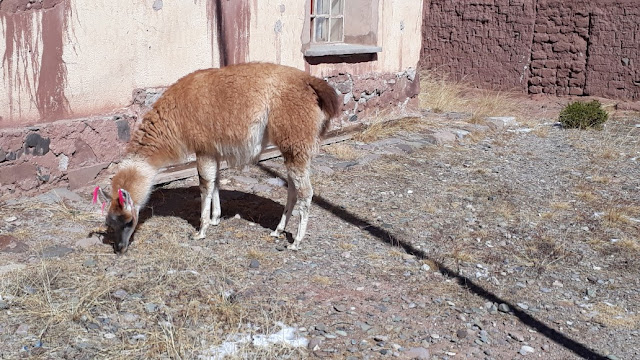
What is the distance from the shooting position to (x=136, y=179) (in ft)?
17.4

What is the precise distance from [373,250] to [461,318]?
129 cm

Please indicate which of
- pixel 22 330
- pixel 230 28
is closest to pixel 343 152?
pixel 230 28

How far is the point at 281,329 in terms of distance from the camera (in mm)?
4094

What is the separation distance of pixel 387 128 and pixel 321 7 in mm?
1969

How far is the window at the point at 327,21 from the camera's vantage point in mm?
9438

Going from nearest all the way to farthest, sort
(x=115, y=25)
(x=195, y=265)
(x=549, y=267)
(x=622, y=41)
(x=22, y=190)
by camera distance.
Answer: (x=195, y=265)
(x=549, y=267)
(x=22, y=190)
(x=115, y=25)
(x=622, y=41)

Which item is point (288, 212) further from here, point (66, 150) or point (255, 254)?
point (66, 150)

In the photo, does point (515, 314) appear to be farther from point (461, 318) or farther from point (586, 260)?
point (586, 260)

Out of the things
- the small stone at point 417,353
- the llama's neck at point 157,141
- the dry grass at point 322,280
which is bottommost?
the small stone at point 417,353

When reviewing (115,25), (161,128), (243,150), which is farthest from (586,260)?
(115,25)

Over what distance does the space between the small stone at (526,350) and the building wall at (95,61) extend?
4343 mm

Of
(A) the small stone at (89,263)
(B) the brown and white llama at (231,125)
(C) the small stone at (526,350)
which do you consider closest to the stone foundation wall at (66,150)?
(B) the brown and white llama at (231,125)

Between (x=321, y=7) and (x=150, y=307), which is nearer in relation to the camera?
(x=150, y=307)

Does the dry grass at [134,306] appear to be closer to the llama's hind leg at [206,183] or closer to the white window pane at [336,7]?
the llama's hind leg at [206,183]
